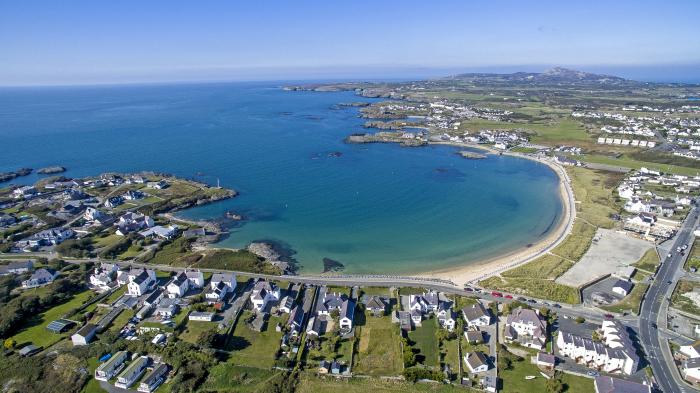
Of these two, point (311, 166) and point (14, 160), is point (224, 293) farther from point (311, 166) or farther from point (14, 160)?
point (14, 160)

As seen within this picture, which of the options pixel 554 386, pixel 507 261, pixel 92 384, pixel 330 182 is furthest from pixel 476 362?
pixel 330 182

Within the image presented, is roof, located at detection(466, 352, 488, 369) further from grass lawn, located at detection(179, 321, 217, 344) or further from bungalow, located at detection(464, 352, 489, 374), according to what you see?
grass lawn, located at detection(179, 321, 217, 344)

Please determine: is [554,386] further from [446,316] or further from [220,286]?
[220,286]

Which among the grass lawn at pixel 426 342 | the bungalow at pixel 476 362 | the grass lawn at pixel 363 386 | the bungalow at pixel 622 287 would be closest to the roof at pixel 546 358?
the bungalow at pixel 476 362

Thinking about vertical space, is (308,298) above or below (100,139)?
below

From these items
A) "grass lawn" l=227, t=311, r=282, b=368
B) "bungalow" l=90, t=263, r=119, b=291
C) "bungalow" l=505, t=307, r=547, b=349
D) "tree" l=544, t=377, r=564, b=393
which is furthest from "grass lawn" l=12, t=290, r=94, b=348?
"tree" l=544, t=377, r=564, b=393

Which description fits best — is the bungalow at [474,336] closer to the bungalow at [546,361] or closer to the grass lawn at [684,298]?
the bungalow at [546,361]

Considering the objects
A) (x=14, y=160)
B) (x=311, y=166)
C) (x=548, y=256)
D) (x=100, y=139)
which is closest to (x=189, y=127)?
(x=100, y=139)

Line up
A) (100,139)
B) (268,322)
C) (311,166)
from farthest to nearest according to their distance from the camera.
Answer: (100,139) → (311,166) → (268,322)
